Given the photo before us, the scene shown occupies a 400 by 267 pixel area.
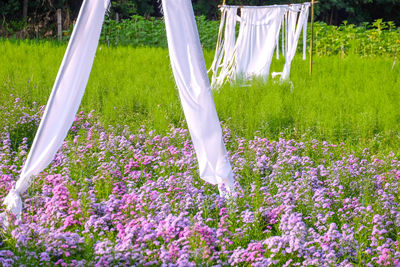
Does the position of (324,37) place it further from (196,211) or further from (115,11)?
(196,211)

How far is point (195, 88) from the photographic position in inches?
161

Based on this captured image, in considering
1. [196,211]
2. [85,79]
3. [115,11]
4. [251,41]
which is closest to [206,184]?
[196,211]

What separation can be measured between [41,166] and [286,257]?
192 centimetres

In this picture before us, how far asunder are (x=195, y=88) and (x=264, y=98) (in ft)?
10.6

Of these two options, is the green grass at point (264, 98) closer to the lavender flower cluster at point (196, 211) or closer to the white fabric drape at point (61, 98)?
the lavender flower cluster at point (196, 211)

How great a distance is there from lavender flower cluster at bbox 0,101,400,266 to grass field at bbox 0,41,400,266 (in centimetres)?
1

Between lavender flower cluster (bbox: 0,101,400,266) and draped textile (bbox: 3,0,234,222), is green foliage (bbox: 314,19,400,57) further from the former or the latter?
draped textile (bbox: 3,0,234,222)

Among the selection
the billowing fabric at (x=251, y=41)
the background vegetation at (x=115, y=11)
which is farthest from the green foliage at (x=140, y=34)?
the billowing fabric at (x=251, y=41)

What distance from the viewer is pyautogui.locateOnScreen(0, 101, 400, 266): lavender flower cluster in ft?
10.2

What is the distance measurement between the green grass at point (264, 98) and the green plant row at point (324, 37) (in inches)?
104

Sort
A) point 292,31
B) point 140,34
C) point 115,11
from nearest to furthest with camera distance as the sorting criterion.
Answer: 1. point 292,31
2. point 140,34
3. point 115,11

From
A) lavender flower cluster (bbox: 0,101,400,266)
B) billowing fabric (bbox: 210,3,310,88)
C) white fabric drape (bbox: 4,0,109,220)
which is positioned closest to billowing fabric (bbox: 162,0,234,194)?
lavender flower cluster (bbox: 0,101,400,266)

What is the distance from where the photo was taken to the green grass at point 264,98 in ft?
20.4

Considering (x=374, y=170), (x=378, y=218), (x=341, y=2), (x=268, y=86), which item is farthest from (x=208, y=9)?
(x=378, y=218)
